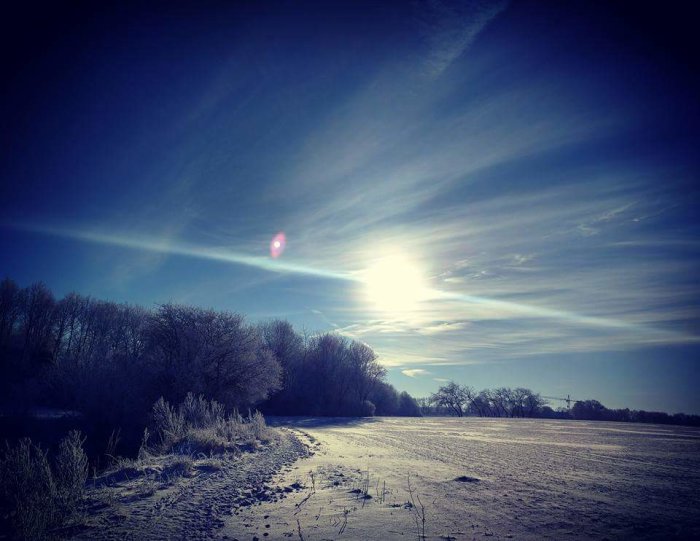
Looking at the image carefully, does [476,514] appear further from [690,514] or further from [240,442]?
[240,442]

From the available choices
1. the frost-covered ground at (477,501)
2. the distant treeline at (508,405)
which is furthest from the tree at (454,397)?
the frost-covered ground at (477,501)

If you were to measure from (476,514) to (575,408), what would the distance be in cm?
11397

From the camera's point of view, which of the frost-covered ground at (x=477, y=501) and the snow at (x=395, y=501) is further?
the frost-covered ground at (x=477, y=501)

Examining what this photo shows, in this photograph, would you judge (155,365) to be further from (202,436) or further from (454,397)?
(454,397)

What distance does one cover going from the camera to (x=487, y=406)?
10119 centimetres

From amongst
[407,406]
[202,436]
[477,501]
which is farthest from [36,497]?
[407,406]

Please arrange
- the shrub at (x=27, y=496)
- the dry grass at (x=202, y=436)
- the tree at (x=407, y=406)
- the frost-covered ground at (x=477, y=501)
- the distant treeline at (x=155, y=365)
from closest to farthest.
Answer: the shrub at (x=27, y=496), the frost-covered ground at (x=477, y=501), the dry grass at (x=202, y=436), the distant treeline at (x=155, y=365), the tree at (x=407, y=406)

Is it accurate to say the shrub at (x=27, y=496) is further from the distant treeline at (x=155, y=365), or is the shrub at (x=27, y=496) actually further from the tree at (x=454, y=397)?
the tree at (x=454, y=397)

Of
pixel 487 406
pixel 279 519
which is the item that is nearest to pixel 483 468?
pixel 279 519

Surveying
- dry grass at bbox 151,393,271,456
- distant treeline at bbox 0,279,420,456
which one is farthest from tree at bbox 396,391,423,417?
dry grass at bbox 151,393,271,456

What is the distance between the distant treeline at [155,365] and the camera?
2472cm

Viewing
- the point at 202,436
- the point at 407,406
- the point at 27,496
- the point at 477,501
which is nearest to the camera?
the point at 27,496

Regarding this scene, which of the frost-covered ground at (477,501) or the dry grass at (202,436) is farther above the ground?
the frost-covered ground at (477,501)

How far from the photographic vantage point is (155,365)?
1047 inches
